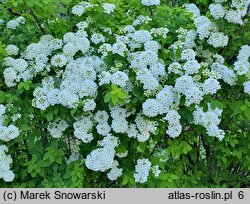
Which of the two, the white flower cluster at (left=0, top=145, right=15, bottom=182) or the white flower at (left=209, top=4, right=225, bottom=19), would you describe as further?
the white flower cluster at (left=0, top=145, right=15, bottom=182)

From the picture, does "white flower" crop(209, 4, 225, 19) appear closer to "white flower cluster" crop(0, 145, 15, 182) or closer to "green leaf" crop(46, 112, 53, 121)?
"green leaf" crop(46, 112, 53, 121)

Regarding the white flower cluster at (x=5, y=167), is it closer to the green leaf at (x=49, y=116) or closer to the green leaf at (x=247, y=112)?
the green leaf at (x=49, y=116)

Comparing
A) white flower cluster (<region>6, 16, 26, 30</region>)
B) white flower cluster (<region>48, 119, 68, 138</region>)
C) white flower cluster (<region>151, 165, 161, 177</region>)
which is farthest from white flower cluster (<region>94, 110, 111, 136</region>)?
white flower cluster (<region>6, 16, 26, 30</region>)

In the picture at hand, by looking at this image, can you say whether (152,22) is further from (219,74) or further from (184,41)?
(219,74)

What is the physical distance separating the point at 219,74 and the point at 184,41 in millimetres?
387

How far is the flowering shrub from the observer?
3.25 m

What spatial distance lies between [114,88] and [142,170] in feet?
2.56

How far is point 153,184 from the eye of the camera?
3545 mm

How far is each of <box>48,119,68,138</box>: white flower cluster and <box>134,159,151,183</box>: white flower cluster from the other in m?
0.67

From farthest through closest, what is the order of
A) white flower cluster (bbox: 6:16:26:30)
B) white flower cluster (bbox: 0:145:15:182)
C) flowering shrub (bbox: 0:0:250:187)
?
white flower cluster (bbox: 6:16:26:30), white flower cluster (bbox: 0:145:15:182), flowering shrub (bbox: 0:0:250:187)

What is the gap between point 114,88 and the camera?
3.07 meters

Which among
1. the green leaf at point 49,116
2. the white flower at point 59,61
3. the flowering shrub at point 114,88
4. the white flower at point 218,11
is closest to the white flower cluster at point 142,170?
the flowering shrub at point 114,88

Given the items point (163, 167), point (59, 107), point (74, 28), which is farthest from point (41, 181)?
point (74, 28)

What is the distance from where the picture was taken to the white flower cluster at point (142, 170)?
3.44 m
